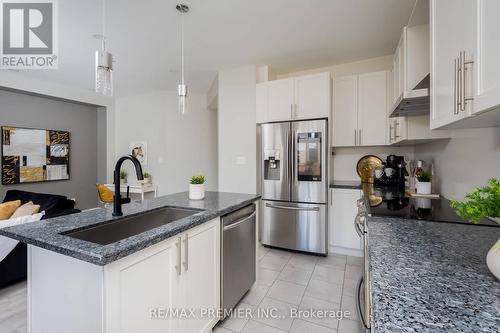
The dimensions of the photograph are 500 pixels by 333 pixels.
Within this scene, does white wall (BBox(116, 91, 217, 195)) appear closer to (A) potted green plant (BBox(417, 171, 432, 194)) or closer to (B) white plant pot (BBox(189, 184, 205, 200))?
(B) white plant pot (BBox(189, 184, 205, 200))

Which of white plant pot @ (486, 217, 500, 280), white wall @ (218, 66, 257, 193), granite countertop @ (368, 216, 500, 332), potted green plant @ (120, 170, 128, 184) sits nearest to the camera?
granite countertop @ (368, 216, 500, 332)

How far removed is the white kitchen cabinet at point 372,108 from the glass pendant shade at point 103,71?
286 centimetres

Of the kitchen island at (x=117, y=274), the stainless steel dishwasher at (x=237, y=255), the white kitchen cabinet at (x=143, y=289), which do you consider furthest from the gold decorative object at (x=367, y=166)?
the white kitchen cabinet at (x=143, y=289)

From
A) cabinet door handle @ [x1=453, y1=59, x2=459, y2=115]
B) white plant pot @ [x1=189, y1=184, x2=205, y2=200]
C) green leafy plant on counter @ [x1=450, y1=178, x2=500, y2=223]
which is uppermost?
cabinet door handle @ [x1=453, y1=59, x2=459, y2=115]

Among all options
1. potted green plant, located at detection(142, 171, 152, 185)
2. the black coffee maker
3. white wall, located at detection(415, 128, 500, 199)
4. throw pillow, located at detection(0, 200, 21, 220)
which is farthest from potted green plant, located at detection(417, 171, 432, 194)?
potted green plant, located at detection(142, 171, 152, 185)

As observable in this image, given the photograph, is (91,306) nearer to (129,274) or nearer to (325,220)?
(129,274)

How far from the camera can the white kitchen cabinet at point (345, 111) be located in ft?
10.2

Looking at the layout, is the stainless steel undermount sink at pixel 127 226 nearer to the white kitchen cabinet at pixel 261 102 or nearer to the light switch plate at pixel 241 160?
the light switch plate at pixel 241 160

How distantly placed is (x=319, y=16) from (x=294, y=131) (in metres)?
1.31

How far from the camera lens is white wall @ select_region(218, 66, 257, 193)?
137 inches

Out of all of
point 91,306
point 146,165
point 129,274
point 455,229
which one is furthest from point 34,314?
point 146,165

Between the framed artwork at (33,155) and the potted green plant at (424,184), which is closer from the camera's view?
the potted green plant at (424,184)

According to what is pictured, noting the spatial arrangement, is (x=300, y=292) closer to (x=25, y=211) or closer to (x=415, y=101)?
(x=415, y=101)

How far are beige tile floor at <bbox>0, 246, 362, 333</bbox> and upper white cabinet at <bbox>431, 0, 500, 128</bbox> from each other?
1649 mm
